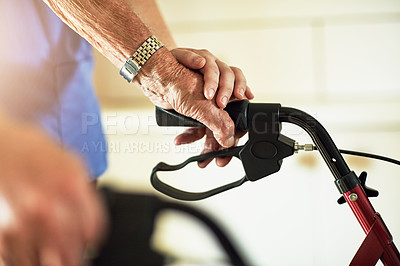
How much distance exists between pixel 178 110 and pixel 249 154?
0.13 meters

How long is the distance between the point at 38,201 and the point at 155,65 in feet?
1.22

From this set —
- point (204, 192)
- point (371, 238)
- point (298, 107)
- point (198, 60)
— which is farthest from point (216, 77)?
point (298, 107)

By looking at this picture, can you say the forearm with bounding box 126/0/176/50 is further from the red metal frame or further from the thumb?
the red metal frame

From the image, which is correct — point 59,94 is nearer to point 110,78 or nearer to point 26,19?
point 26,19

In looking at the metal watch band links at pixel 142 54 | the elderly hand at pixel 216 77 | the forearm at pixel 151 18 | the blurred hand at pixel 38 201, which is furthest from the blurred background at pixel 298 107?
the blurred hand at pixel 38 201

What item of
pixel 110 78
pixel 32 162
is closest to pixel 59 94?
pixel 110 78

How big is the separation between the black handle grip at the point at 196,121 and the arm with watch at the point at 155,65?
0.01m

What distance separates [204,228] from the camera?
1911 millimetres

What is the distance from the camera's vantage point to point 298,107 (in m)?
1.70

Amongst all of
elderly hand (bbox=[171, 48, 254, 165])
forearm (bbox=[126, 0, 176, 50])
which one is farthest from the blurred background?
elderly hand (bbox=[171, 48, 254, 165])

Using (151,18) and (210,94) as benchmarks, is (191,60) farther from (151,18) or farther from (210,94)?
(151,18)

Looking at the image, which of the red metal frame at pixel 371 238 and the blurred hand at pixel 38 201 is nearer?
the blurred hand at pixel 38 201

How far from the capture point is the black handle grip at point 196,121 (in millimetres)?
709

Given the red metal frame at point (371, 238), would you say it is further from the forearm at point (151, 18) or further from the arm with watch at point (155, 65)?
the forearm at point (151, 18)
